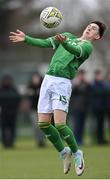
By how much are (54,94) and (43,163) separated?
4.61 m

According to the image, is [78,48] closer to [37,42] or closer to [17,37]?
[37,42]

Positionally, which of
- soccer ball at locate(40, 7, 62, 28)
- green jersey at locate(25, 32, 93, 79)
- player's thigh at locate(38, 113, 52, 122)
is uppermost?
soccer ball at locate(40, 7, 62, 28)

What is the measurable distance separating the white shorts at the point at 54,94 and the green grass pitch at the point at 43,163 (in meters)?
1.37

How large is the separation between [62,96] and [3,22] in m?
30.9

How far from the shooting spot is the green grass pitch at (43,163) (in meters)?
16.0

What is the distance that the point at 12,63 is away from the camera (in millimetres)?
35031

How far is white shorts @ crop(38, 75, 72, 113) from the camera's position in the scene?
1476 centimetres

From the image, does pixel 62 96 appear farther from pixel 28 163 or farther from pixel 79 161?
pixel 28 163

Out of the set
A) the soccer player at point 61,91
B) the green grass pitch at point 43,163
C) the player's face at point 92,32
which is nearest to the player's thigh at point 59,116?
the soccer player at point 61,91

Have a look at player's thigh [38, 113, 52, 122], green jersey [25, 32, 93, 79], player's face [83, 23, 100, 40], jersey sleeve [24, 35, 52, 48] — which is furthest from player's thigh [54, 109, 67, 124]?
player's face [83, 23, 100, 40]

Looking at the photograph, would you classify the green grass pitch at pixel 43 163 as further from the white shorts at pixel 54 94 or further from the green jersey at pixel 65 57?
the green jersey at pixel 65 57

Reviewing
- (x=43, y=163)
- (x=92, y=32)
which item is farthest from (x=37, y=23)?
(x=92, y=32)

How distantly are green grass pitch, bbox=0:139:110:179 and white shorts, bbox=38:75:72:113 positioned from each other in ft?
4.50

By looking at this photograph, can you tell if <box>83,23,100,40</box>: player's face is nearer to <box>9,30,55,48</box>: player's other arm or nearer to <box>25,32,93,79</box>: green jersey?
<box>25,32,93,79</box>: green jersey
